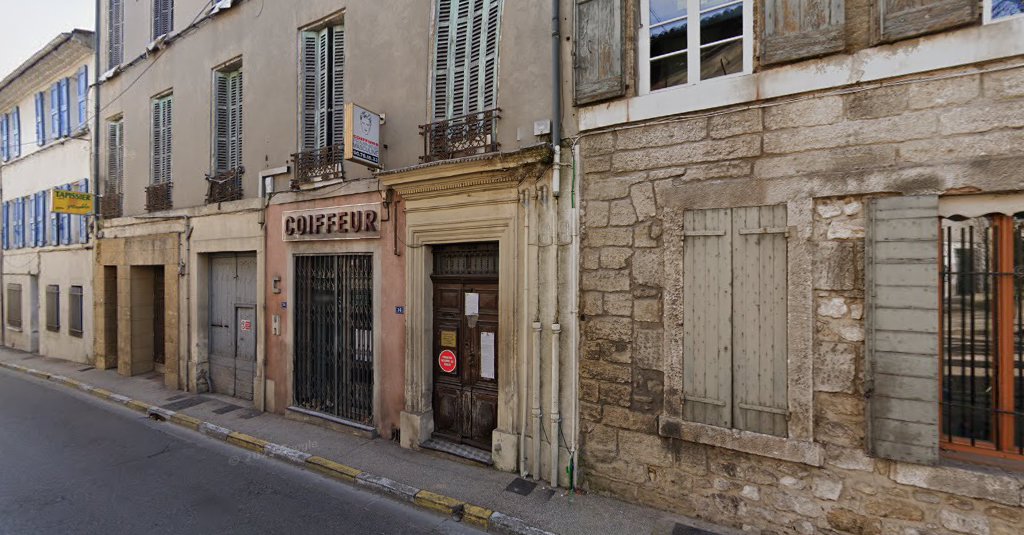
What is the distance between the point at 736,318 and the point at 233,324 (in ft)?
30.4

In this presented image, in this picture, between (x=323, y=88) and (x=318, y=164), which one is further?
(x=323, y=88)

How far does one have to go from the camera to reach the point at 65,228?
43.2 feet

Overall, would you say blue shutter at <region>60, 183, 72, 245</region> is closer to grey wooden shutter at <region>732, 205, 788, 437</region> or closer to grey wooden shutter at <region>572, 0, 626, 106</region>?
grey wooden shutter at <region>572, 0, 626, 106</region>

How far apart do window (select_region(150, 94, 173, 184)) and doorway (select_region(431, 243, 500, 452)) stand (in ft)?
27.1

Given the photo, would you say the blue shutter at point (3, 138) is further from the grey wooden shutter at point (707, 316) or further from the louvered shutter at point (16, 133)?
the grey wooden shutter at point (707, 316)

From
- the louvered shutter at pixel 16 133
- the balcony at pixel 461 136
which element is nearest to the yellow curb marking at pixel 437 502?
the balcony at pixel 461 136

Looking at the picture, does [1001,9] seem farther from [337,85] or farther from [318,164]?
[318,164]

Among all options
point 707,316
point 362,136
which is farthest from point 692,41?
point 362,136

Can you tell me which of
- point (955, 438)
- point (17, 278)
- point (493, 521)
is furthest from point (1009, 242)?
point (17, 278)

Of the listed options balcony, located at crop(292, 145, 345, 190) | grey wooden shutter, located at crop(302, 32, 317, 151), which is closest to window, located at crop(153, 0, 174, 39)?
grey wooden shutter, located at crop(302, 32, 317, 151)

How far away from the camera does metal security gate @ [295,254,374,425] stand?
7043mm

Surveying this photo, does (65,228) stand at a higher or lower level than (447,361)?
higher

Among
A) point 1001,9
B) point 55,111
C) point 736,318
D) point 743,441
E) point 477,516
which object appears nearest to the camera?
point 1001,9

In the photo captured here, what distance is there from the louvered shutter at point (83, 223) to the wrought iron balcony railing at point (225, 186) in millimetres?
6378
